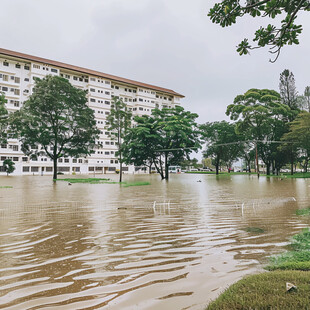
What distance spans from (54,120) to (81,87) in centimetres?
4176

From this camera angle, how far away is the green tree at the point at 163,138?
35.4 meters

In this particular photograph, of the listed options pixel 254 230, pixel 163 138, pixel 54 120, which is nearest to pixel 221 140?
pixel 163 138

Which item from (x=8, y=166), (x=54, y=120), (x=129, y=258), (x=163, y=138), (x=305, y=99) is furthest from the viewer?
(x=305, y=99)

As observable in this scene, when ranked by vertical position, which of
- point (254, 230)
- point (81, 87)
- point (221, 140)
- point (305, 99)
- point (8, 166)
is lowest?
point (254, 230)

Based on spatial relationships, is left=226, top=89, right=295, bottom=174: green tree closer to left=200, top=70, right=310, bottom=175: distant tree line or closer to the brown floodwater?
left=200, top=70, right=310, bottom=175: distant tree line

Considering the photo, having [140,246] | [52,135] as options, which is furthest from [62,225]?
[52,135]

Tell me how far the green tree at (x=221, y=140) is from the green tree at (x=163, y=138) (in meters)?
22.0

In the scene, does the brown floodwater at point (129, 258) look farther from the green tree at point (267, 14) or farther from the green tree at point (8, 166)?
the green tree at point (8, 166)

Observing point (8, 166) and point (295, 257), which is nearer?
point (295, 257)

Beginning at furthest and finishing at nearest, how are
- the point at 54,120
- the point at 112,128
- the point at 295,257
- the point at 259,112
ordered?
1. the point at 259,112
2. the point at 54,120
3. the point at 112,128
4. the point at 295,257

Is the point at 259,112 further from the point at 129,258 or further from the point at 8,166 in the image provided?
the point at 8,166

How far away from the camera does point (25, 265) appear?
4.05 m

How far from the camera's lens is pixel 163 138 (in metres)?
36.7

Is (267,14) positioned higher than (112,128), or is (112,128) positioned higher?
(112,128)
